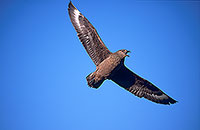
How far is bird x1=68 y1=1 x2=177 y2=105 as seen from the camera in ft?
23.9

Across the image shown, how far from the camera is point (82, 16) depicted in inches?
311

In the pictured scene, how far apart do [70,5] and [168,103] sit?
545 cm

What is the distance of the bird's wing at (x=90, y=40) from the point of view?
7586mm

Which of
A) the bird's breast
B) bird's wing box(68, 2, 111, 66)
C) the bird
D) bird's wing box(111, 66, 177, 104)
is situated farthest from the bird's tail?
bird's wing box(111, 66, 177, 104)

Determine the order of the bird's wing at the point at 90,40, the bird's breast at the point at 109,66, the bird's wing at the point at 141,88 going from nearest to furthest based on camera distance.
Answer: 1. the bird's breast at the point at 109,66
2. the bird's wing at the point at 90,40
3. the bird's wing at the point at 141,88

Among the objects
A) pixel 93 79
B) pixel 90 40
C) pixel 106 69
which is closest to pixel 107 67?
pixel 106 69

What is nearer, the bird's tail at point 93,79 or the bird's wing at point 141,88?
the bird's tail at point 93,79

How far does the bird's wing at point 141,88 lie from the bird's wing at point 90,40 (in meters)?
0.99

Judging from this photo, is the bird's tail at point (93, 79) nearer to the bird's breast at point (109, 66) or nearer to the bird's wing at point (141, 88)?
the bird's breast at point (109, 66)

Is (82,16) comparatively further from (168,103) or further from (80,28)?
(168,103)

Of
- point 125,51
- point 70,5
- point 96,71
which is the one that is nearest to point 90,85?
point 96,71

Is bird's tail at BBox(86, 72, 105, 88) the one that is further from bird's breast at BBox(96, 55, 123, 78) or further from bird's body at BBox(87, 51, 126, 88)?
bird's breast at BBox(96, 55, 123, 78)

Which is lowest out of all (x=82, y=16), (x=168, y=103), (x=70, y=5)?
(x=168, y=103)

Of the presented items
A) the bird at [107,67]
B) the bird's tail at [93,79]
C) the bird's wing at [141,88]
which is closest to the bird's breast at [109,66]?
the bird at [107,67]
